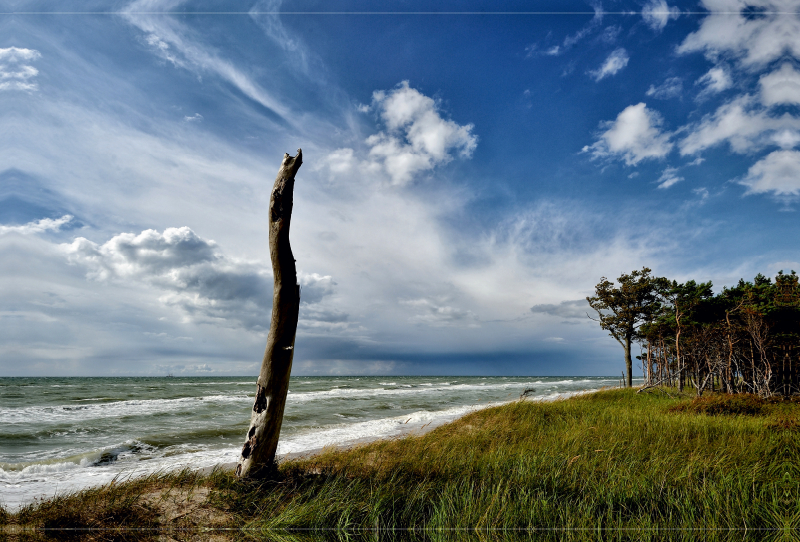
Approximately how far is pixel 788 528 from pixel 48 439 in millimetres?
17873

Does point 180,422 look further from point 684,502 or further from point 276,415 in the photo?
point 684,502

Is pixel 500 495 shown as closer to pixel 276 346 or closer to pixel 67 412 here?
pixel 276 346

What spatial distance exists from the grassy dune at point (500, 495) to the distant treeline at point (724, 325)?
1367 cm

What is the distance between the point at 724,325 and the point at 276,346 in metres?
23.0

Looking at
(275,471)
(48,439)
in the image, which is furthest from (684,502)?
(48,439)

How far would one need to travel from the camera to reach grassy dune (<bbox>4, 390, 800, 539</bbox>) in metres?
4.04

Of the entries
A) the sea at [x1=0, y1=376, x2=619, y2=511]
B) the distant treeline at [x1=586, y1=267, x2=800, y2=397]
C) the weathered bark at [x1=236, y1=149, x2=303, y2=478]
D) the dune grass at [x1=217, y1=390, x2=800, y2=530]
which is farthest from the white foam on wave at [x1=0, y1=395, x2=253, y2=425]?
the distant treeline at [x1=586, y1=267, x2=800, y2=397]

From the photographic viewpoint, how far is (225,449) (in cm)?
1169

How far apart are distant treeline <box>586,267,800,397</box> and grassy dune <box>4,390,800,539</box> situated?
1367 cm

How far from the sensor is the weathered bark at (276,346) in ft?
17.9

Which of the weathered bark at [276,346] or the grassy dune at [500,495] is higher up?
the weathered bark at [276,346]

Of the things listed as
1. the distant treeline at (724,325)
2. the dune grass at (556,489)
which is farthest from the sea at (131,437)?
the distant treeline at (724,325)

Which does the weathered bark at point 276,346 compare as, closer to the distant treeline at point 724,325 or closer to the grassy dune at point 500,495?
the grassy dune at point 500,495

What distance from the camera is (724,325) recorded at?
19844mm
